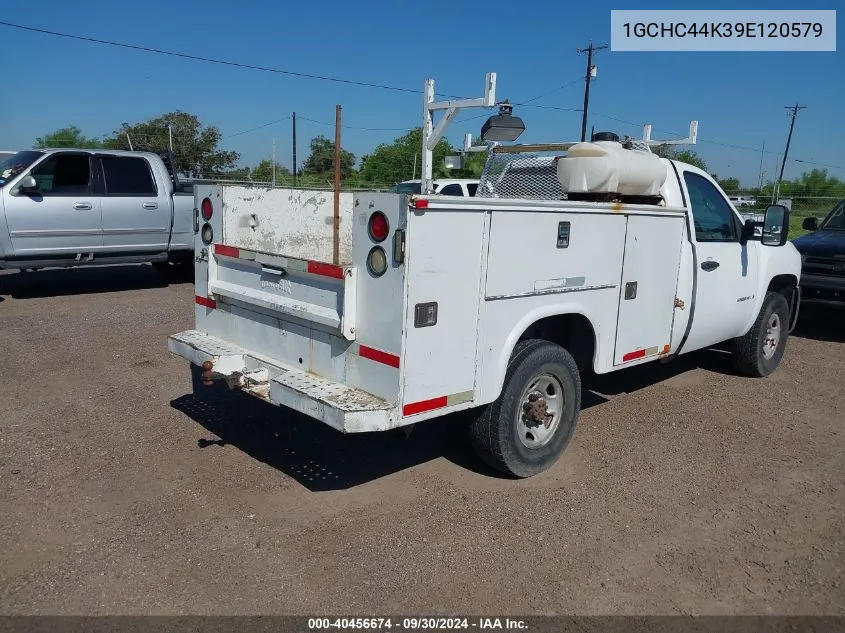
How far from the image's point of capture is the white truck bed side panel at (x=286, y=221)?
13.2 ft

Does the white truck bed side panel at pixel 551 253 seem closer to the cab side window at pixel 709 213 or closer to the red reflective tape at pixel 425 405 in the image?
the red reflective tape at pixel 425 405

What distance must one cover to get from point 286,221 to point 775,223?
13.9 feet

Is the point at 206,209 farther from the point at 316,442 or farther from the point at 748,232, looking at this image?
the point at 748,232

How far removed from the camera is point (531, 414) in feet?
15.0

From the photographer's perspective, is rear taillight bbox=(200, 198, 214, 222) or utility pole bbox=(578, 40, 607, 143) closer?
rear taillight bbox=(200, 198, 214, 222)

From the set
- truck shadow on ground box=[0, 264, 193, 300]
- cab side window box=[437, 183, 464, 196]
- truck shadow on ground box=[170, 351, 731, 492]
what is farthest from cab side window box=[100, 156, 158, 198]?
truck shadow on ground box=[170, 351, 731, 492]

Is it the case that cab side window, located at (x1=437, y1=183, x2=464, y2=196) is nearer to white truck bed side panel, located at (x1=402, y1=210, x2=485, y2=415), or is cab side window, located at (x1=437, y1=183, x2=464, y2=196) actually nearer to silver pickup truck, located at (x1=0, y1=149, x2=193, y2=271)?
silver pickup truck, located at (x1=0, y1=149, x2=193, y2=271)

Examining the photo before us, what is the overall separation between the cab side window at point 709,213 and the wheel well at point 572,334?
5.00ft

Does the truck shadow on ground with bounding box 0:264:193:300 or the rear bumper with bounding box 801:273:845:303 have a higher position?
the rear bumper with bounding box 801:273:845:303

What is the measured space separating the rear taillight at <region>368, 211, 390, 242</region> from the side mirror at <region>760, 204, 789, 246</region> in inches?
158

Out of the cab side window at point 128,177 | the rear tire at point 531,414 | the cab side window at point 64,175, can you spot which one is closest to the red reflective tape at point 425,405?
the rear tire at point 531,414

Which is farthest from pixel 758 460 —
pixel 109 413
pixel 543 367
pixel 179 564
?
pixel 109 413

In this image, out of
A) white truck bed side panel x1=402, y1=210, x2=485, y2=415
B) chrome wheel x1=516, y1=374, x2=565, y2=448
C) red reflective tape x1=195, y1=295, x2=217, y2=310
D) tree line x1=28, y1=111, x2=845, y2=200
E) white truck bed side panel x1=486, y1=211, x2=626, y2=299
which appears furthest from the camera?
tree line x1=28, y1=111, x2=845, y2=200

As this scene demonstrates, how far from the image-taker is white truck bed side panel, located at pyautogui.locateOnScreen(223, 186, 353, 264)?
13.2ft
